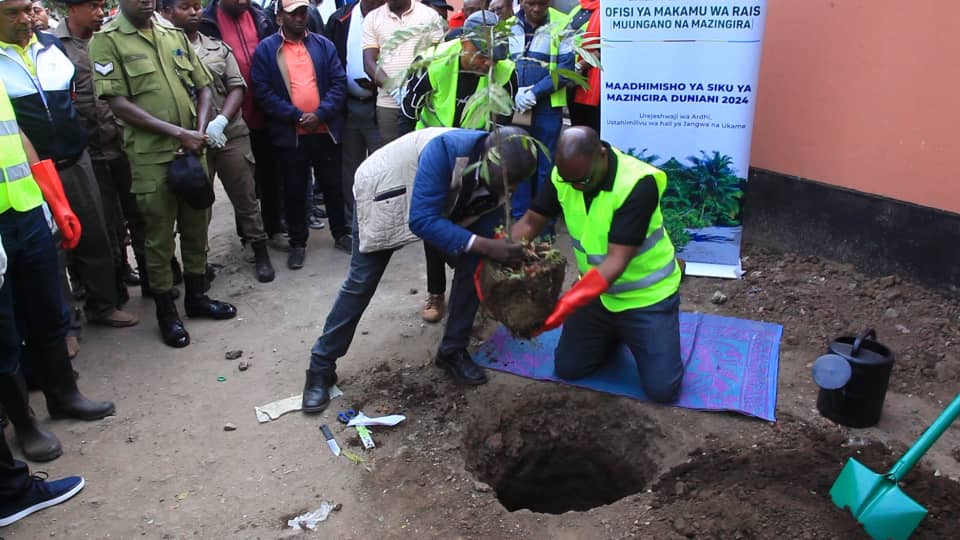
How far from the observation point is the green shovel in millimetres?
2725

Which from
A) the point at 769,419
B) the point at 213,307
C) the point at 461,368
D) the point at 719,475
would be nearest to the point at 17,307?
the point at 213,307

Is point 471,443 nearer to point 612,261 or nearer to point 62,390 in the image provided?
point 612,261

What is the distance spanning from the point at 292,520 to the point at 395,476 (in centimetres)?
50

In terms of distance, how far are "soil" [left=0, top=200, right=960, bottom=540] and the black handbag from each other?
99 cm

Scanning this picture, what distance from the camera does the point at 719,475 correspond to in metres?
3.31

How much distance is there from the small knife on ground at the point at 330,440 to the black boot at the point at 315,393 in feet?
0.53

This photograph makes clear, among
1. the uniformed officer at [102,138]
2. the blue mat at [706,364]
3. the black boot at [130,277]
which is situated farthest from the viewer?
the black boot at [130,277]

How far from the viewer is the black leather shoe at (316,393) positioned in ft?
12.7

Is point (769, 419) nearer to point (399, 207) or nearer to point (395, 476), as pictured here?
point (395, 476)

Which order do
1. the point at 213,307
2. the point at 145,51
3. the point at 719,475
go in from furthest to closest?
the point at 213,307 → the point at 145,51 → the point at 719,475

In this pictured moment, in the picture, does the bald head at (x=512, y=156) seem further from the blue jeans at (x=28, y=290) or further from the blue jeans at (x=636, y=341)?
the blue jeans at (x=28, y=290)

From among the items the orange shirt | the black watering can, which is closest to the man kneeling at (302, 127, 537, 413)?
the black watering can

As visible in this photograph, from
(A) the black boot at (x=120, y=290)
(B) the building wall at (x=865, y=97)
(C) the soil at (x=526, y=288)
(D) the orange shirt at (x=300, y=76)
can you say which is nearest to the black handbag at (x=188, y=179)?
(A) the black boot at (x=120, y=290)

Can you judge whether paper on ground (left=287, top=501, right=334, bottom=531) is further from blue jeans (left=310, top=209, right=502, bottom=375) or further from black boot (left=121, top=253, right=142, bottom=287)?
black boot (left=121, top=253, right=142, bottom=287)
